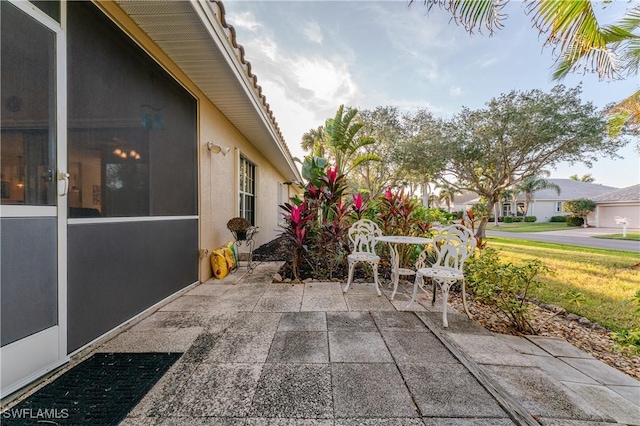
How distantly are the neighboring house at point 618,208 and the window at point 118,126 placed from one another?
99.5ft

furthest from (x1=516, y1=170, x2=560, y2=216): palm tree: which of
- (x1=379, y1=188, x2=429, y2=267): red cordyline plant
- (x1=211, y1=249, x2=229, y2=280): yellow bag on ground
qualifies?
(x1=211, y1=249, x2=229, y2=280): yellow bag on ground

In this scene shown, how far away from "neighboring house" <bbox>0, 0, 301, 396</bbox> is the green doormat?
0.22 metres

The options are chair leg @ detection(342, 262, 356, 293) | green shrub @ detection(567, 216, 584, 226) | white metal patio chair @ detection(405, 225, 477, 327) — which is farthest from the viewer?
green shrub @ detection(567, 216, 584, 226)

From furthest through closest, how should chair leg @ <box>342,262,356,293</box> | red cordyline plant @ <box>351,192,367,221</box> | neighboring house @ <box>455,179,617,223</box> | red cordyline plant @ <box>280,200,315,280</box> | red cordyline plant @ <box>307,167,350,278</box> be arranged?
neighboring house @ <box>455,179,617,223</box> < red cordyline plant @ <box>351,192,367,221</box> < red cordyline plant @ <box>307,167,350,278</box> < red cordyline plant @ <box>280,200,315,280</box> < chair leg @ <box>342,262,356,293</box>

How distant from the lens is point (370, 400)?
1.64 meters

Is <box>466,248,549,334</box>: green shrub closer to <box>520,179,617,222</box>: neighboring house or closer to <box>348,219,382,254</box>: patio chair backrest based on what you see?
<box>348,219,382,254</box>: patio chair backrest

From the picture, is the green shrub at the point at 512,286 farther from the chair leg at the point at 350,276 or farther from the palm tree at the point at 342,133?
the palm tree at the point at 342,133

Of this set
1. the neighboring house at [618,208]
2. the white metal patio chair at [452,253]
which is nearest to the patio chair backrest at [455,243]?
the white metal patio chair at [452,253]

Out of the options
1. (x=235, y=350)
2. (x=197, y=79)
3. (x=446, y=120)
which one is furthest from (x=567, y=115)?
(x=235, y=350)

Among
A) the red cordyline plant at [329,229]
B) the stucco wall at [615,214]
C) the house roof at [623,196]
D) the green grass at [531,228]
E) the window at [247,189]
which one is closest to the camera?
the red cordyline plant at [329,229]

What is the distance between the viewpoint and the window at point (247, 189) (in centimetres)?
635

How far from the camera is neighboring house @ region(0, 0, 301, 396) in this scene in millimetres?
1695

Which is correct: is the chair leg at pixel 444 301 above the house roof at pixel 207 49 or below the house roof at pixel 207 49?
below

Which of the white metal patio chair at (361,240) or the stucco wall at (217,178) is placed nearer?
the white metal patio chair at (361,240)
